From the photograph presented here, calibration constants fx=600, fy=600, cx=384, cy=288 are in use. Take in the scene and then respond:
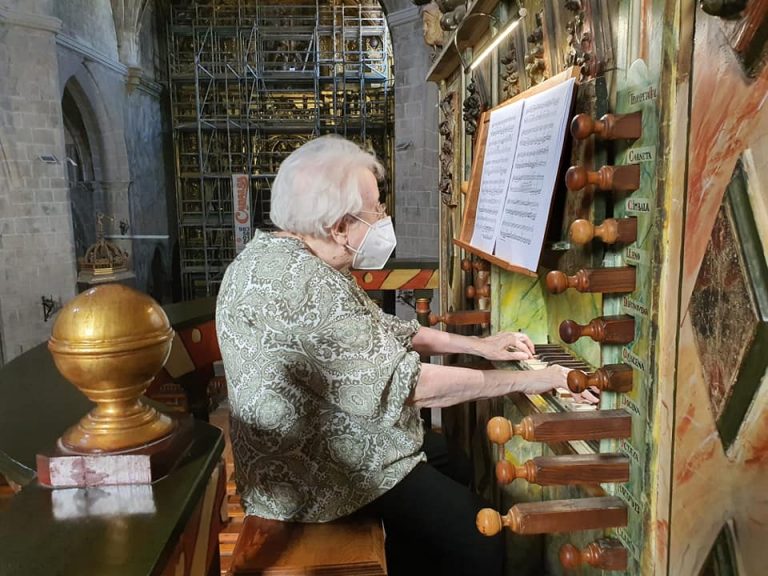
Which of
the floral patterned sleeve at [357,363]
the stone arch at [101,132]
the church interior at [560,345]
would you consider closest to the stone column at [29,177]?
the stone arch at [101,132]

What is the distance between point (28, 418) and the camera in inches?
48.7

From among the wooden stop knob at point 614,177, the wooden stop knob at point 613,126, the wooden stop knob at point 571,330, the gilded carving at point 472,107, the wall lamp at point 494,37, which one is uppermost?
the wall lamp at point 494,37

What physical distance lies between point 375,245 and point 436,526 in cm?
84

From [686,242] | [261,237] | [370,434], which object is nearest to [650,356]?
[686,242]

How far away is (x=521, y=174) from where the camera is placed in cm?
176

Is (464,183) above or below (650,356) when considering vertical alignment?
above

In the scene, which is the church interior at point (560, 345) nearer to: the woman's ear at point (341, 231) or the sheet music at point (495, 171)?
the sheet music at point (495, 171)

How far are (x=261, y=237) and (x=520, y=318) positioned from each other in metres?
1.02

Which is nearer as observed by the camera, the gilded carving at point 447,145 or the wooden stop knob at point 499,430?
the wooden stop knob at point 499,430

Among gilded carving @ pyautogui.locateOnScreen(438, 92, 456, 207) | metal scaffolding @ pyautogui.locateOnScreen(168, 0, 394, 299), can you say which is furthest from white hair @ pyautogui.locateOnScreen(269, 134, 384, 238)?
metal scaffolding @ pyautogui.locateOnScreen(168, 0, 394, 299)

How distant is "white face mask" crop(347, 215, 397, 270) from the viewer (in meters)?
1.81

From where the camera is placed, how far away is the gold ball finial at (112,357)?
2.60 ft

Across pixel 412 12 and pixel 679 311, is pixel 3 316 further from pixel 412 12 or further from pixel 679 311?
pixel 679 311

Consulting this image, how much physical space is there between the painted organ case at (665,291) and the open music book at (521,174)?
0.06m
